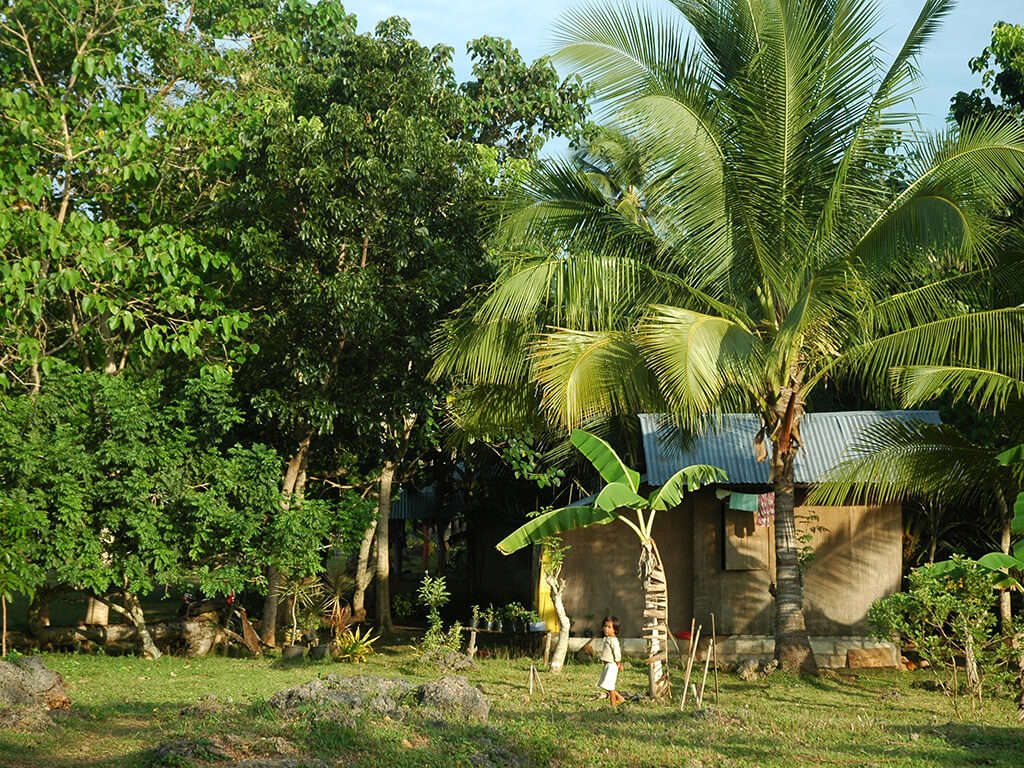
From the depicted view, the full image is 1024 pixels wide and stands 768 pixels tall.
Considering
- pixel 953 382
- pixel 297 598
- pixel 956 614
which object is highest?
pixel 953 382

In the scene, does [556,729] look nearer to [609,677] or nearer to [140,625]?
[609,677]

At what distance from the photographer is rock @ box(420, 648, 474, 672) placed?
43.0 ft

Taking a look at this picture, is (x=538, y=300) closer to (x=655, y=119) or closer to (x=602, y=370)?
(x=602, y=370)

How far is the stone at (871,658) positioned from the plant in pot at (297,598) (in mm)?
7407

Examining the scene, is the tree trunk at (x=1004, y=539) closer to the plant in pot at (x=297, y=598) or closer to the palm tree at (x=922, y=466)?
the palm tree at (x=922, y=466)

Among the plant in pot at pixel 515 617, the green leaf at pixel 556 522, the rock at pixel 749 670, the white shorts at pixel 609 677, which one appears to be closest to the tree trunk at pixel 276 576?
the plant in pot at pixel 515 617

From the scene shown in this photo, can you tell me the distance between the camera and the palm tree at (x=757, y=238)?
1105 cm

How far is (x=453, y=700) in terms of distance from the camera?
9.03 meters

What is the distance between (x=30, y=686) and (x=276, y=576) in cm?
597

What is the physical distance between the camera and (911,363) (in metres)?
11.9

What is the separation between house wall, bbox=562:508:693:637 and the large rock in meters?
5.30

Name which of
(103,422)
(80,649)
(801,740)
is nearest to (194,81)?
(103,422)

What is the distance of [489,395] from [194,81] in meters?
7.04

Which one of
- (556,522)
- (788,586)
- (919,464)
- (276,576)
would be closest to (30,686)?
(556,522)
